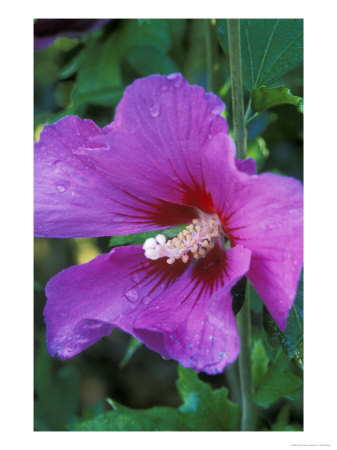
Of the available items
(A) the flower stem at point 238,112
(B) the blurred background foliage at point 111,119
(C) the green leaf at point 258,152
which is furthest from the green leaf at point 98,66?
(A) the flower stem at point 238,112

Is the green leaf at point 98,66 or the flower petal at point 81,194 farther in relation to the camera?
the green leaf at point 98,66

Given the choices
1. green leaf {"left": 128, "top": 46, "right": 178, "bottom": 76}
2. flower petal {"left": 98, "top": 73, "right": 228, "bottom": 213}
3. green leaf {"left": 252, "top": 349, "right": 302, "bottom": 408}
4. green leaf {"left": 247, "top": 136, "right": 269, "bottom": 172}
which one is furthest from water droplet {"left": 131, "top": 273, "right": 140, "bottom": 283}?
green leaf {"left": 128, "top": 46, "right": 178, "bottom": 76}
